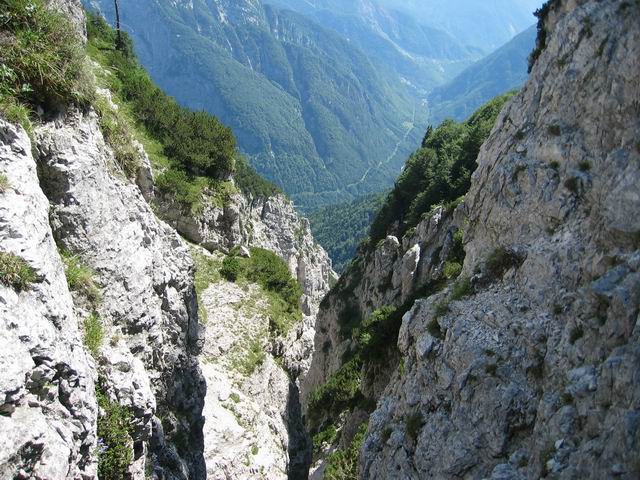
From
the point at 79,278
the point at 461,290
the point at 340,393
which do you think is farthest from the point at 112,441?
the point at 340,393

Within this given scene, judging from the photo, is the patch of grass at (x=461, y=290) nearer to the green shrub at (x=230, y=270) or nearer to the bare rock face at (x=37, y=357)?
the bare rock face at (x=37, y=357)

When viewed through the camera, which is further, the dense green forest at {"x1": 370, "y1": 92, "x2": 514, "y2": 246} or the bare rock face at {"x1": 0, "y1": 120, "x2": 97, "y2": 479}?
the dense green forest at {"x1": 370, "y1": 92, "x2": 514, "y2": 246}

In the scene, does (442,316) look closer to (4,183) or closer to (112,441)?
(112,441)

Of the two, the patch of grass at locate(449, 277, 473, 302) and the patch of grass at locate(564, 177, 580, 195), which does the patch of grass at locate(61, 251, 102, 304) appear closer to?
the patch of grass at locate(449, 277, 473, 302)

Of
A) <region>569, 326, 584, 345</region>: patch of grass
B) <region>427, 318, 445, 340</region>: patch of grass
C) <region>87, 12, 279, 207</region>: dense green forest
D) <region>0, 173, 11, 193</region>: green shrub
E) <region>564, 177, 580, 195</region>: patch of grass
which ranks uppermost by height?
<region>87, 12, 279, 207</region>: dense green forest

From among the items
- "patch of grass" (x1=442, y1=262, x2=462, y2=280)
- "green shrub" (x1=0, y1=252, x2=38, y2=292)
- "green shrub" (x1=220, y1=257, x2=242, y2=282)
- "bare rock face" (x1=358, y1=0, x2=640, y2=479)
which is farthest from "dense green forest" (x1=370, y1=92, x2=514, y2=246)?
"green shrub" (x1=0, y1=252, x2=38, y2=292)

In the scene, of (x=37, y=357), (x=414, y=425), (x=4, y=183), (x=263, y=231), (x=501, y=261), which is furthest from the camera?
(x=263, y=231)

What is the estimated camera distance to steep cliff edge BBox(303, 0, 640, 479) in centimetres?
967

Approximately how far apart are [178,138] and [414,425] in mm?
31355

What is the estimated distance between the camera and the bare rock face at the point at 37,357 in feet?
26.2

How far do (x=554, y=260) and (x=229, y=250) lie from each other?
29.0m

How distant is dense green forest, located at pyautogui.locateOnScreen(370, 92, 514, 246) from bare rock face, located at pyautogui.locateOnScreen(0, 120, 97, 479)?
35.2 metres

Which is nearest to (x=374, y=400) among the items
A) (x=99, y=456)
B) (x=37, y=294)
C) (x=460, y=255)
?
(x=460, y=255)

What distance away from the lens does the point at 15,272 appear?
8875mm
